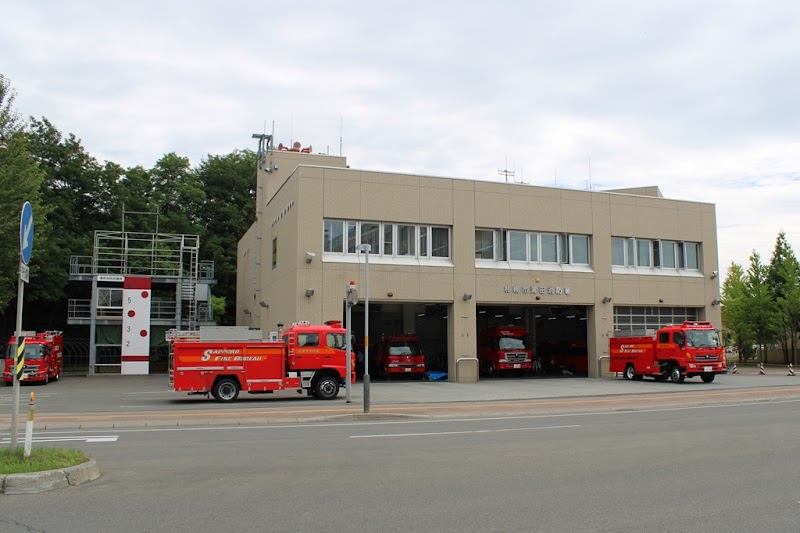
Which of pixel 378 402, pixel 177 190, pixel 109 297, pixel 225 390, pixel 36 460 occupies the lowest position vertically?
pixel 378 402

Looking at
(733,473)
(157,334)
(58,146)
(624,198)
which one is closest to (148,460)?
(733,473)

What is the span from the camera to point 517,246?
36.3m

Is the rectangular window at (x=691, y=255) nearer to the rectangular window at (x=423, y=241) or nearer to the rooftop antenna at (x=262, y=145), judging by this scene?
the rectangular window at (x=423, y=241)

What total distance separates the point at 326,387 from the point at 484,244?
14622 millimetres

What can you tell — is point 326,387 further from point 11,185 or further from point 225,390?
point 11,185

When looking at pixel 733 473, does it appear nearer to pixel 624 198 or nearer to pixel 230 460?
pixel 230 460

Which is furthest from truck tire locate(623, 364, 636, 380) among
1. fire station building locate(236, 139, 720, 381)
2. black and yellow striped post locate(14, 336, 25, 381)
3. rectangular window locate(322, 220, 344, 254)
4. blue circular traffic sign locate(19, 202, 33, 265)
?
blue circular traffic sign locate(19, 202, 33, 265)

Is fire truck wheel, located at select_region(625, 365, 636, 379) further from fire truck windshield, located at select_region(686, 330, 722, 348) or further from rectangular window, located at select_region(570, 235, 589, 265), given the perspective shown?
rectangular window, located at select_region(570, 235, 589, 265)

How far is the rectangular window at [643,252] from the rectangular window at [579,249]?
11.8 feet

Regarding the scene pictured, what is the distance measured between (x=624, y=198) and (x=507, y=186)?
775cm

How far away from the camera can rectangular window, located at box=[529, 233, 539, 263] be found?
36.6m

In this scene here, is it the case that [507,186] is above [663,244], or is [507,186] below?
above

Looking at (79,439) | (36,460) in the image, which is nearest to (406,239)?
(79,439)

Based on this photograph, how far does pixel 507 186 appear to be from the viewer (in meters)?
35.9
